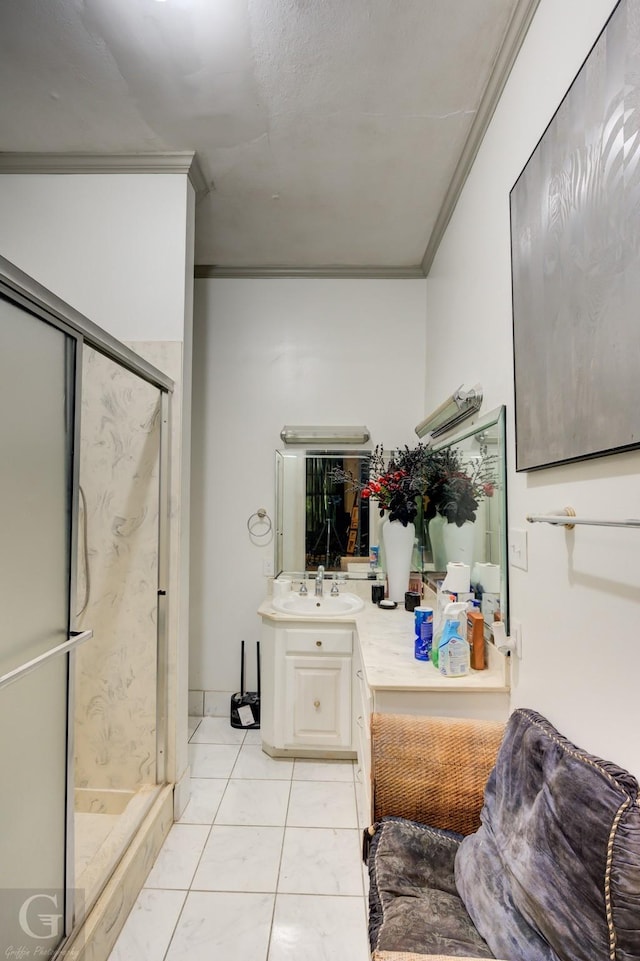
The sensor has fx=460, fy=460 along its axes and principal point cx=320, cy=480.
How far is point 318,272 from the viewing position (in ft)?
9.82

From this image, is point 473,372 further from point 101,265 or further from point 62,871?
point 62,871

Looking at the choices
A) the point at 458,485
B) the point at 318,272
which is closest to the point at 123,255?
the point at 318,272

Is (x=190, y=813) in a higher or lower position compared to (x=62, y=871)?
lower

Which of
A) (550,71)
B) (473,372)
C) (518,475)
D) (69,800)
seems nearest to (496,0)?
(550,71)

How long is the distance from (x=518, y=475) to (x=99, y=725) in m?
2.01

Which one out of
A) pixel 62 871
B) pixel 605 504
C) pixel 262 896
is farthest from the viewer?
pixel 262 896

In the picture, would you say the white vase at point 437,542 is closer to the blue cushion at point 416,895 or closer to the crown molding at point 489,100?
the blue cushion at point 416,895

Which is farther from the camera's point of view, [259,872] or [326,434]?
[326,434]

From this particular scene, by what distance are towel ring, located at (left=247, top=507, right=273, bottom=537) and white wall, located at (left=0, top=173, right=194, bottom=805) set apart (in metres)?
0.88

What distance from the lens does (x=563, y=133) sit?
1126mm

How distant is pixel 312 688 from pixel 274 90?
2655mm

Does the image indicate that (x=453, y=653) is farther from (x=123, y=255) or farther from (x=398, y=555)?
(x=123, y=255)
